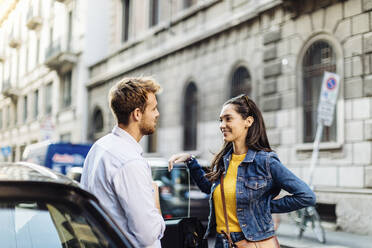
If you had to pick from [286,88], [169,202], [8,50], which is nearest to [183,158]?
[169,202]

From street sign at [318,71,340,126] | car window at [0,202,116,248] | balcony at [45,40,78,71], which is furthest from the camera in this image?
balcony at [45,40,78,71]

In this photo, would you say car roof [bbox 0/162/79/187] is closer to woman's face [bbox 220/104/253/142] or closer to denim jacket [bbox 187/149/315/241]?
denim jacket [bbox 187/149/315/241]

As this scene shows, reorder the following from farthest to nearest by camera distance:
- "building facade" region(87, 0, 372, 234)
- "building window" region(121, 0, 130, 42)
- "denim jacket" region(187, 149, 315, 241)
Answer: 1. "building window" region(121, 0, 130, 42)
2. "building facade" region(87, 0, 372, 234)
3. "denim jacket" region(187, 149, 315, 241)

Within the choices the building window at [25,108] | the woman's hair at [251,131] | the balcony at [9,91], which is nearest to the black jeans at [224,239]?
the woman's hair at [251,131]

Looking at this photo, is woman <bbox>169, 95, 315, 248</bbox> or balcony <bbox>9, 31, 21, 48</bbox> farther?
balcony <bbox>9, 31, 21, 48</bbox>

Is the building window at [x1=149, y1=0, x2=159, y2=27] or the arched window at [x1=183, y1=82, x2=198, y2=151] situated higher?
the building window at [x1=149, y1=0, x2=159, y2=27]

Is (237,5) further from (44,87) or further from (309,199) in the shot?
(44,87)

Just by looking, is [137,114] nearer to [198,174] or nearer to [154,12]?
[198,174]

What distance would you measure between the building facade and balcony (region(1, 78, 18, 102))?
20.9m

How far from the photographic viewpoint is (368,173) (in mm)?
9984

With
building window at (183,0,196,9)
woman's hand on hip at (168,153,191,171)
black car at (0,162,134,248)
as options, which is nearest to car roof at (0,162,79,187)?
black car at (0,162,134,248)

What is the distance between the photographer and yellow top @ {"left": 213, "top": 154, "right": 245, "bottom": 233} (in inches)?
114

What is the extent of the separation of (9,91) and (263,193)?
126 feet

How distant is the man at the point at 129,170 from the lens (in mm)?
2191
